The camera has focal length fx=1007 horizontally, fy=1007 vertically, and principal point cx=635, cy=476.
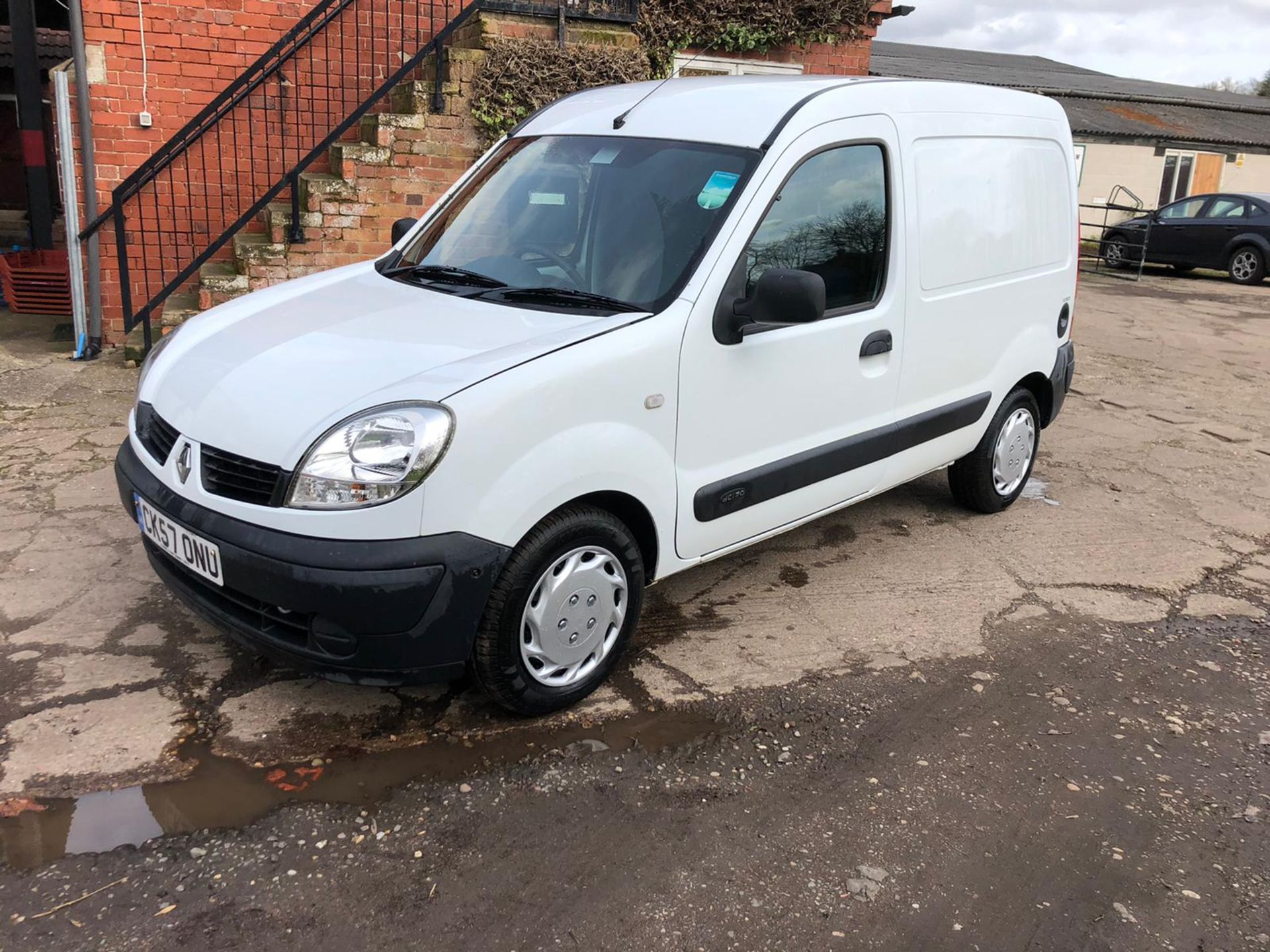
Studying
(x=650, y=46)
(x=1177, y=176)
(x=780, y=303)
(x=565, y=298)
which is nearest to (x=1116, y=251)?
(x=1177, y=176)

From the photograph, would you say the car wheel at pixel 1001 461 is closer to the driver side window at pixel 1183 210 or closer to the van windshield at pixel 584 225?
the van windshield at pixel 584 225

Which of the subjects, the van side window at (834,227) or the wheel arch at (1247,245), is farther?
the wheel arch at (1247,245)

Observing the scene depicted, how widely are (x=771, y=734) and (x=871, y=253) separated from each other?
1878 millimetres

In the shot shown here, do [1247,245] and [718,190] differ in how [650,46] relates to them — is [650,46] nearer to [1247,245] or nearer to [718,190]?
[718,190]

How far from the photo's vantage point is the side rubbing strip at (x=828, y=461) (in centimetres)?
347

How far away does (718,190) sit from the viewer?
343 centimetres

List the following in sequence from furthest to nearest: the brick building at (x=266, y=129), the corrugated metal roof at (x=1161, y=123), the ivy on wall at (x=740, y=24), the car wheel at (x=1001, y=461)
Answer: the corrugated metal roof at (x=1161, y=123) < the ivy on wall at (x=740, y=24) < the brick building at (x=266, y=129) < the car wheel at (x=1001, y=461)

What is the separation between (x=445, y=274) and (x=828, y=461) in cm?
161

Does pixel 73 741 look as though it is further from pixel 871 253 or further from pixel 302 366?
pixel 871 253

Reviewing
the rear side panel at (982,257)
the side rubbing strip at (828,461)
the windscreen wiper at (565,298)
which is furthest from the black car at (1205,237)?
the windscreen wiper at (565,298)

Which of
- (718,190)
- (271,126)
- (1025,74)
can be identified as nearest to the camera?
(718,190)

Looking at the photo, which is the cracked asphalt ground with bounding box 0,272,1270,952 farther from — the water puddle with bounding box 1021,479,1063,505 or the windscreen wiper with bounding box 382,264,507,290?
the windscreen wiper with bounding box 382,264,507,290

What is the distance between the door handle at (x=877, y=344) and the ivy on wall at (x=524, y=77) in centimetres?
506

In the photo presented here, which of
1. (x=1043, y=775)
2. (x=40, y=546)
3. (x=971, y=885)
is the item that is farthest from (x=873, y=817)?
(x=40, y=546)
